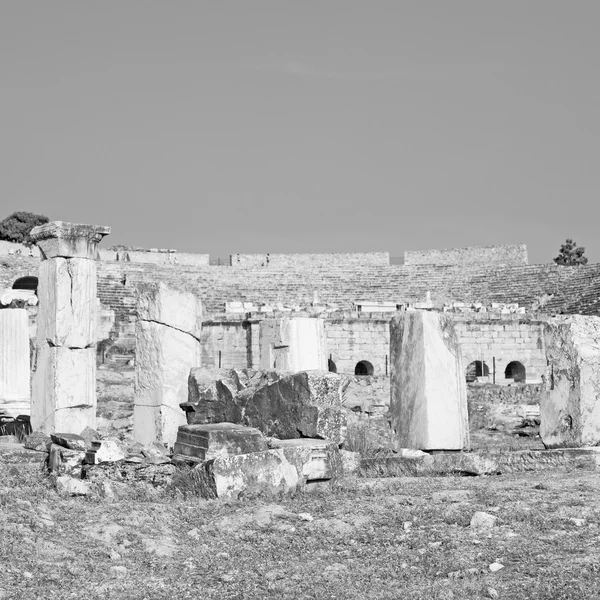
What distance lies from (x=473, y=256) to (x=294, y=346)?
121ft

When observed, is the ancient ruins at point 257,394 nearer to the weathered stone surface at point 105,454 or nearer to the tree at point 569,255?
the weathered stone surface at point 105,454

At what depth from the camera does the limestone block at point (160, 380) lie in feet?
46.5

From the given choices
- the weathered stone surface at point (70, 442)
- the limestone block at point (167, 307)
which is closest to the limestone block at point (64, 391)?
the limestone block at point (167, 307)

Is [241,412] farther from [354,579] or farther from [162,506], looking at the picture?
[354,579]

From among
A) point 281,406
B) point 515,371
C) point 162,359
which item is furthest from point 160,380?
point 515,371

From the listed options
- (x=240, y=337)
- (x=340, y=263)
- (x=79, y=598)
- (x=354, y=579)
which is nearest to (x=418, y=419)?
(x=354, y=579)

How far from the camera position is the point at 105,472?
33.6 ft

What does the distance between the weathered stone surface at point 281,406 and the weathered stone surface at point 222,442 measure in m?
0.83

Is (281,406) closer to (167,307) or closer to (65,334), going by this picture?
(167,307)

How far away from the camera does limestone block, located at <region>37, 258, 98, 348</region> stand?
1462 centimetres

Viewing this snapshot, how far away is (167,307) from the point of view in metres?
14.4

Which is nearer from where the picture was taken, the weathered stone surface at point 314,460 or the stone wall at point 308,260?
the weathered stone surface at point 314,460

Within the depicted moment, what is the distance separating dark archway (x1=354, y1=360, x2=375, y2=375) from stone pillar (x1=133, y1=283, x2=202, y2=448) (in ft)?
65.7

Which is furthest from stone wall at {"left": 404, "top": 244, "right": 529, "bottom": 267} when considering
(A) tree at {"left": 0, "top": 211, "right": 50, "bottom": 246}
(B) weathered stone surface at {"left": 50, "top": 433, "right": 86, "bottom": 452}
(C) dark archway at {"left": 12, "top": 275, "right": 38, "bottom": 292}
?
(B) weathered stone surface at {"left": 50, "top": 433, "right": 86, "bottom": 452}
